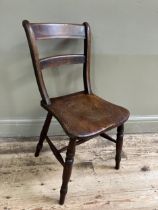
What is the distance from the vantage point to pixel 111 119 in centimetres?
132

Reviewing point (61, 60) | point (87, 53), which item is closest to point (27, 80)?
point (61, 60)

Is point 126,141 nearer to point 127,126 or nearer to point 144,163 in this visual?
point 127,126

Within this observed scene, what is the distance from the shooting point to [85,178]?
60.2 inches

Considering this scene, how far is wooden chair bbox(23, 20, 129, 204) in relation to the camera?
1240mm

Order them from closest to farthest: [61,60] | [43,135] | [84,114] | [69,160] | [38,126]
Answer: [69,160] < [84,114] < [61,60] < [43,135] < [38,126]

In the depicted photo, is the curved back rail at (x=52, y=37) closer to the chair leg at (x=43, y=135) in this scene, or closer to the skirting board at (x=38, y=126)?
the chair leg at (x=43, y=135)

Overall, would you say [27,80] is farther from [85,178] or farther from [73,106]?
[85,178]

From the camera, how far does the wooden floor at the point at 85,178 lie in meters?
1.37

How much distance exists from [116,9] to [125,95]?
0.59 m

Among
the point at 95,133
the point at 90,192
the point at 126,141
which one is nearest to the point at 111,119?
the point at 95,133

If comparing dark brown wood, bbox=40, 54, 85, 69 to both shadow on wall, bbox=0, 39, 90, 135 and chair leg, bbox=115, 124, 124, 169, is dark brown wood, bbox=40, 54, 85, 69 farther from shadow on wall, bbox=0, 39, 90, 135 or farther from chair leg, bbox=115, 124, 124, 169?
chair leg, bbox=115, 124, 124, 169

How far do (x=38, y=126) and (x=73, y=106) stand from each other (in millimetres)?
493

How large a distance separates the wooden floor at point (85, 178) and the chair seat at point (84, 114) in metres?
0.41

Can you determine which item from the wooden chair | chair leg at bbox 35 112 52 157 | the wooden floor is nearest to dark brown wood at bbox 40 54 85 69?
the wooden chair
